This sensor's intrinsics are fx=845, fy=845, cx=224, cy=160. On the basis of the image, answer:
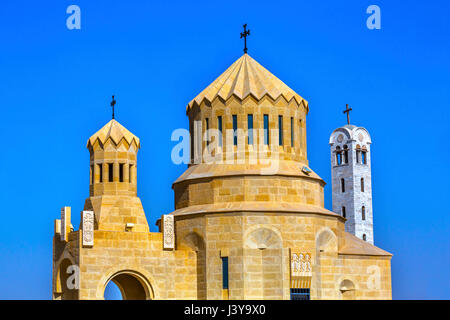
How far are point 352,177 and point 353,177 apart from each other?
5.8 inches

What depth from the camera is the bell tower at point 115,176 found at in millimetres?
45594

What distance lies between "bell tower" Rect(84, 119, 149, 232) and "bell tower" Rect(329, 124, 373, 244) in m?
38.4

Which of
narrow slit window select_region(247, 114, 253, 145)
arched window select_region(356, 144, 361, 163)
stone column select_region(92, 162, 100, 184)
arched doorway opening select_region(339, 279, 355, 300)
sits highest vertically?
arched window select_region(356, 144, 361, 163)

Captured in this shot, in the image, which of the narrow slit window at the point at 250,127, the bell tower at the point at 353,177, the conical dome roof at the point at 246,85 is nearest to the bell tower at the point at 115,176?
the conical dome roof at the point at 246,85

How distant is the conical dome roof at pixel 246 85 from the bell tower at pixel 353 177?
119ft

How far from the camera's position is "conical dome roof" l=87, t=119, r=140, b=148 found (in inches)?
1828

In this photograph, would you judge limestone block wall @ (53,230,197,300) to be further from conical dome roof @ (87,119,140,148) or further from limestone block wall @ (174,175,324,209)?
conical dome roof @ (87,119,140,148)

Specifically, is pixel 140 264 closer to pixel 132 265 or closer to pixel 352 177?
pixel 132 265

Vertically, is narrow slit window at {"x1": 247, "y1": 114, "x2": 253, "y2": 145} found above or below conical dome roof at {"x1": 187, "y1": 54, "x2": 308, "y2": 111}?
below

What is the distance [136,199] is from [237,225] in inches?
296

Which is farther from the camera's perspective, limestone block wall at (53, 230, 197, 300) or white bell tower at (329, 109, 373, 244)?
white bell tower at (329, 109, 373, 244)

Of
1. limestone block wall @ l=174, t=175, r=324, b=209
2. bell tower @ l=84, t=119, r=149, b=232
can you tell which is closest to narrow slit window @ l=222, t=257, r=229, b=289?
limestone block wall @ l=174, t=175, r=324, b=209
